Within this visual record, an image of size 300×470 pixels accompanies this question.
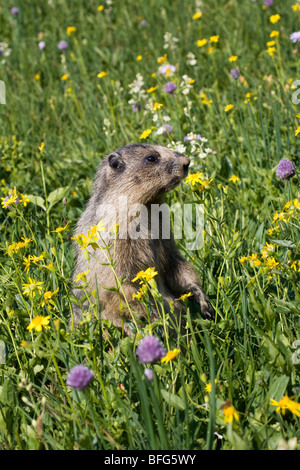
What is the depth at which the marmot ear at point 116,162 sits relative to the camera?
4077 millimetres

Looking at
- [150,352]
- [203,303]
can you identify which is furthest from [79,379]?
[203,303]

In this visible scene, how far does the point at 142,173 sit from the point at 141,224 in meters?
0.38

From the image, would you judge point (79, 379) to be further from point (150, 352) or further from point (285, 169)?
point (285, 169)

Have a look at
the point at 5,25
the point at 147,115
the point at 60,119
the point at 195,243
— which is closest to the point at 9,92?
the point at 60,119

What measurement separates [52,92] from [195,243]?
3.82m

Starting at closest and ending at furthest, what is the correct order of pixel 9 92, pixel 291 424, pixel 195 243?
pixel 291 424 < pixel 195 243 < pixel 9 92

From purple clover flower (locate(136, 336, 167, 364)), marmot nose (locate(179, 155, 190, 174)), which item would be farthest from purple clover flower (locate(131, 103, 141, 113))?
purple clover flower (locate(136, 336, 167, 364))

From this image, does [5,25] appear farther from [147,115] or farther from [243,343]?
[243,343]

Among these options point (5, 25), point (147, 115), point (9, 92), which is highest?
point (5, 25)

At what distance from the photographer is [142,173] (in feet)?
13.2

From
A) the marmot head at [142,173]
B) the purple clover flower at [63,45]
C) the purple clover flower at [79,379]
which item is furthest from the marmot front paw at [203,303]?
the purple clover flower at [63,45]

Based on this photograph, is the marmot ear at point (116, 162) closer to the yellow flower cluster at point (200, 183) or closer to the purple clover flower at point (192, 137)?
the purple clover flower at point (192, 137)

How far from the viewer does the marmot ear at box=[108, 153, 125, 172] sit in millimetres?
4077
